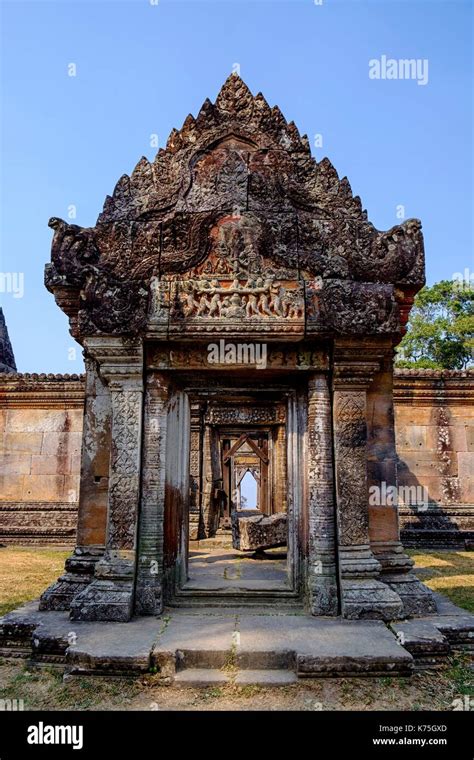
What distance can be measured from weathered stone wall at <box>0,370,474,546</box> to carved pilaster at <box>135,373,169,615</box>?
29.8 ft

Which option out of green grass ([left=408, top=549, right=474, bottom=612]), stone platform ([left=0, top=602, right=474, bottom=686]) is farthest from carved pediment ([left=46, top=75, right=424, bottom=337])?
green grass ([left=408, top=549, right=474, bottom=612])

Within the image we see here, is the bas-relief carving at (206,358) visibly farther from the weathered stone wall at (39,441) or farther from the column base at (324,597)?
the weathered stone wall at (39,441)

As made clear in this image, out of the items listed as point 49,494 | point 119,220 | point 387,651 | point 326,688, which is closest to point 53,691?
point 326,688

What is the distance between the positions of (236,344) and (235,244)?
0.97 metres

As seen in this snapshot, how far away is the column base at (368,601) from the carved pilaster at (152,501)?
1671mm

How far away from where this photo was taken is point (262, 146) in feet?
18.3

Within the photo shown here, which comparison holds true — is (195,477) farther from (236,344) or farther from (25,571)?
(236,344)

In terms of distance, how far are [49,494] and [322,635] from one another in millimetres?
10987

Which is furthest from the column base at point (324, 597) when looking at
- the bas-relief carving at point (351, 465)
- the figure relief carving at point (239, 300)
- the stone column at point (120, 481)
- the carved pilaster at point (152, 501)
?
the figure relief carving at point (239, 300)

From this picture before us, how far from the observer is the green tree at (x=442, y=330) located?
23297mm

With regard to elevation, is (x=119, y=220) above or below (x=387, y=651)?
above

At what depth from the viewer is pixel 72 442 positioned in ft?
45.9
